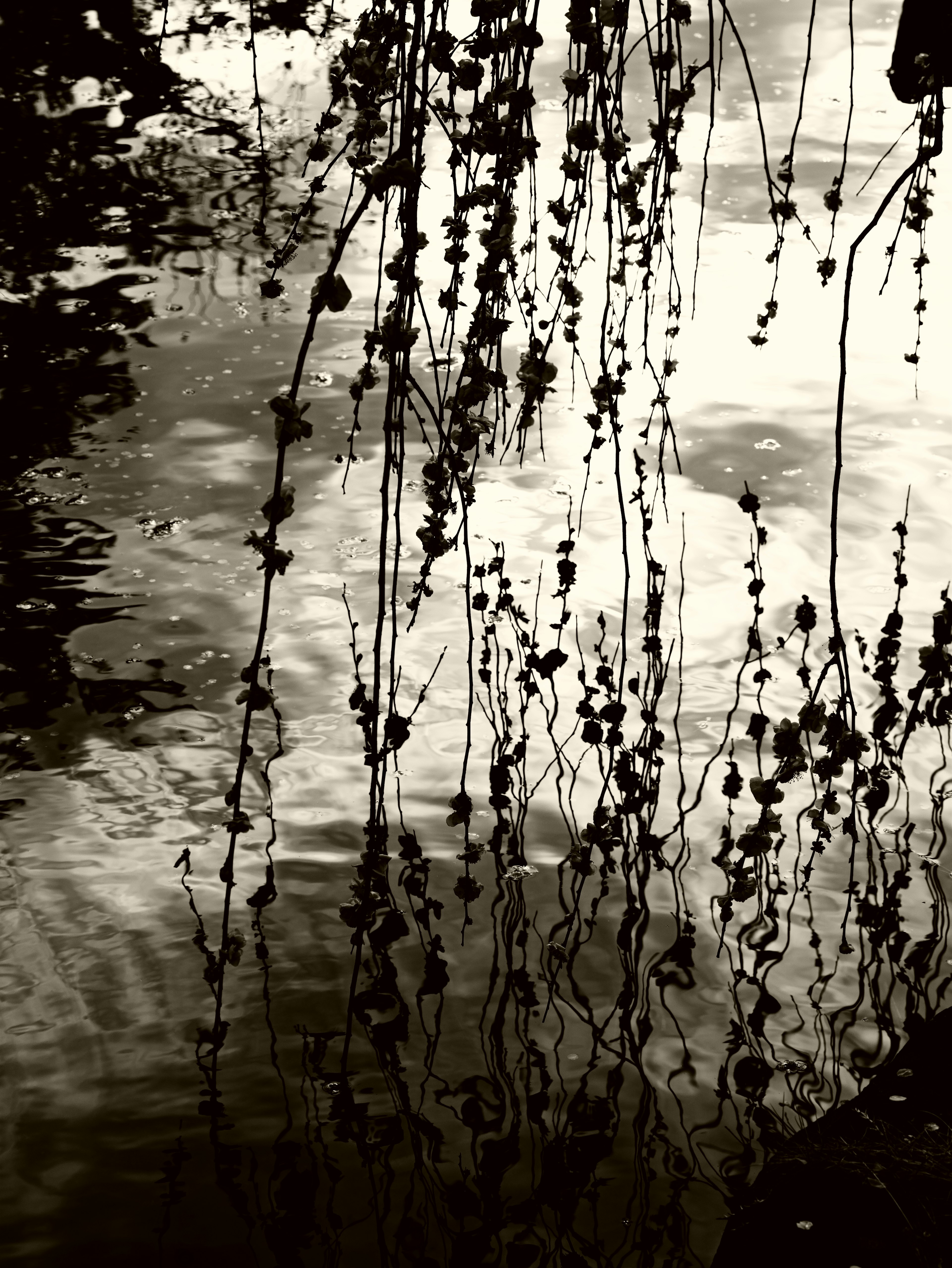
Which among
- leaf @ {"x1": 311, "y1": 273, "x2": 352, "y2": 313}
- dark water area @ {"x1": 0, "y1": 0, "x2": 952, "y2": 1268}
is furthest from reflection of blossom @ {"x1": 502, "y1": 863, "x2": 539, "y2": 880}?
leaf @ {"x1": 311, "y1": 273, "x2": 352, "y2": 313}

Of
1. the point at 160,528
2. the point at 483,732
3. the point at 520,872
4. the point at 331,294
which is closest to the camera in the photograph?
the point at 331,294

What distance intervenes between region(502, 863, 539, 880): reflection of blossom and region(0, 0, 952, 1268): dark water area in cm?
1

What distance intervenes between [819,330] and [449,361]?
100 inches

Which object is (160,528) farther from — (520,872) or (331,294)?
(331,294)

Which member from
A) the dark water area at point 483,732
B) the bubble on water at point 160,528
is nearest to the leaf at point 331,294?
the dark water area at point 483,732

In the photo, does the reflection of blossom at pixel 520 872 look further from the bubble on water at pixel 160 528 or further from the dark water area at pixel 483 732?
the bubble on water at pixel 160 528

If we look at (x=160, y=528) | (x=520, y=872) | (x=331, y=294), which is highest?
(x=331, y=294)

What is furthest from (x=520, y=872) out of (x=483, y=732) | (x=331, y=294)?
(x=331, y=294)

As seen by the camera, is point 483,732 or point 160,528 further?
point 160,528

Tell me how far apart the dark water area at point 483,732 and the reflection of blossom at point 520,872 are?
0.01m

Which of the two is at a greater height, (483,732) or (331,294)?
(331,294)

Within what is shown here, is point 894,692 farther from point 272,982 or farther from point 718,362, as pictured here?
point 718,362

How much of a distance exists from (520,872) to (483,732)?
365mm

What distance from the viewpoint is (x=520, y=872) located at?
2020 mm
